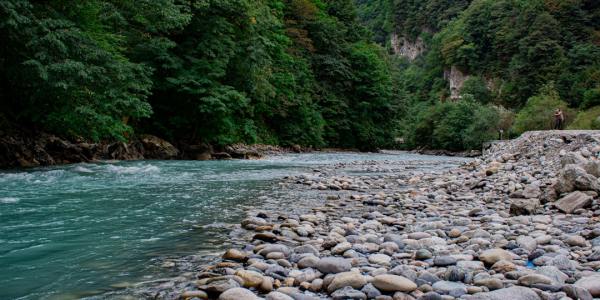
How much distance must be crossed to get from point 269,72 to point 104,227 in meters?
18.4

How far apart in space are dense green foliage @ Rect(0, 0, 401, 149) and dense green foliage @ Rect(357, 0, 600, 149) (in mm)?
10995

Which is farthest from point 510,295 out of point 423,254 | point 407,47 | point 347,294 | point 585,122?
point 407,47

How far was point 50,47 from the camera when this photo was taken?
1049 centimetres

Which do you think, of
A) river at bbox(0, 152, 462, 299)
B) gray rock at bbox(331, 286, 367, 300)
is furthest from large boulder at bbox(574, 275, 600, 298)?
river at bbox(0, 152, 462, 299)

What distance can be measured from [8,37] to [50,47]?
4.63 ft

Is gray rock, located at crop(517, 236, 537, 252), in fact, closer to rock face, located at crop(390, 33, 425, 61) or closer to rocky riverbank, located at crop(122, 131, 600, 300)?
rocky riverbank, located at crop(122, 131, 600, 300)

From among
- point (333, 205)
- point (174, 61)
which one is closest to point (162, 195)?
point (333, 205)

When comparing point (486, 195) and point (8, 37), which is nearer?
point (486, 195)

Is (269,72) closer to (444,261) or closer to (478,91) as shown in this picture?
(444,261)

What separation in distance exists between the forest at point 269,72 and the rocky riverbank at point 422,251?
8.35m

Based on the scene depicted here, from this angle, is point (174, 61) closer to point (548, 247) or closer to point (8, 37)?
point (8, 37)

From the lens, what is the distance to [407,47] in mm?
127188

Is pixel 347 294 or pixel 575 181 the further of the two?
pixel 575 181

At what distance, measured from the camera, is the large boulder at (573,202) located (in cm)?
541
